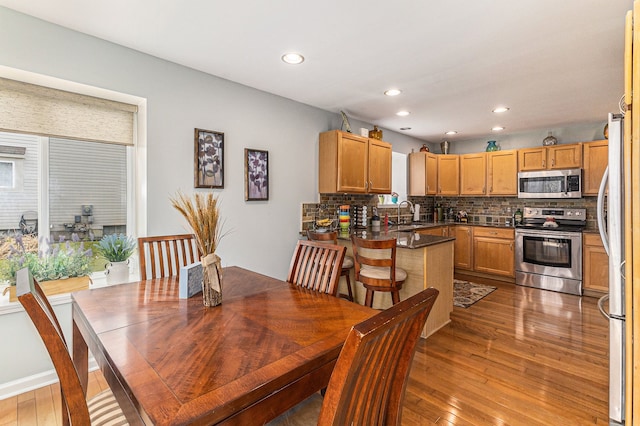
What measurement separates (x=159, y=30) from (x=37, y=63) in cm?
78

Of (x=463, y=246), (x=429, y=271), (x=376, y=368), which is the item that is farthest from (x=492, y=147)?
(x=376, y=368)

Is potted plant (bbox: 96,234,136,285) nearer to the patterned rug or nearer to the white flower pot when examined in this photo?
the white flower pot

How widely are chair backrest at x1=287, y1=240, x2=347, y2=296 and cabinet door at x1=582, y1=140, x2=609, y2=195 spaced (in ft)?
14.5

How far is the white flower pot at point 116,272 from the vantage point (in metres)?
2.35

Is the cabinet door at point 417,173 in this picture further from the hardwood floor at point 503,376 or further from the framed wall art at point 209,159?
the framed wall art at point 209,159

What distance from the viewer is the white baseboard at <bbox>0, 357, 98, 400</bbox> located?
2.02 m

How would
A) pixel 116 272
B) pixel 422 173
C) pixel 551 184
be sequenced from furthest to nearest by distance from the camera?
pixel 422 173 < pixel 551 184 < pixel 116 272

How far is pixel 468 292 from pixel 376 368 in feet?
13.5

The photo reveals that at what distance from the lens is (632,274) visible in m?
1.10

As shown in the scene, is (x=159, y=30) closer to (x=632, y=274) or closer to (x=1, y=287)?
(x=1, y=287)

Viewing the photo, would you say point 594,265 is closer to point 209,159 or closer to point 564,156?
point 564,156

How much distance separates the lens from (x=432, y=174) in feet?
18.3

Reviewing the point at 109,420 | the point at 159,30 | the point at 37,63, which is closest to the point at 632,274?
the point at 109,420

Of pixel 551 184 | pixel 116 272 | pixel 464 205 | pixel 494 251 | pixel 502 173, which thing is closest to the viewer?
pixel 116 272
